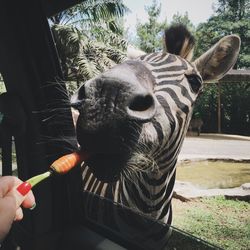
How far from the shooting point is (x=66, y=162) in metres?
1.01

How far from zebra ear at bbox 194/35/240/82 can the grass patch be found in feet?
3.28

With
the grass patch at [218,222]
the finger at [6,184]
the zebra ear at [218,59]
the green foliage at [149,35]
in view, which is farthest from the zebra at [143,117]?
the green foliage at [149,35]

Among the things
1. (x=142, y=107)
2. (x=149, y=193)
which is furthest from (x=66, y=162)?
(x=149, y=193)

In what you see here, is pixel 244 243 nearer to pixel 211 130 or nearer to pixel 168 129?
pixel 168 129

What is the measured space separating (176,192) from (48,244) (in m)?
2.66

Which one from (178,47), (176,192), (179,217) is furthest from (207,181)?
(178,47)

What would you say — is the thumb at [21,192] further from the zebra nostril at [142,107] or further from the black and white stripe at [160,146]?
the black and white stripe at [160,146]

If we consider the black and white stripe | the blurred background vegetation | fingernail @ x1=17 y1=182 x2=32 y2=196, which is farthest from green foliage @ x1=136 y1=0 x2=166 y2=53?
fingernail @ x1=17 y1=182 x2=32 y2=196

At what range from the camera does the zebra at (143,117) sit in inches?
41.8

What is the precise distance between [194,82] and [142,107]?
67cm

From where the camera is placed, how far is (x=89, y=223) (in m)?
1.67

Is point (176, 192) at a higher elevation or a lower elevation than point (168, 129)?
lower

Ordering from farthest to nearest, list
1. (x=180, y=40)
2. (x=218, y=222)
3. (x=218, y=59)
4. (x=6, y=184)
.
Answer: (x=218, y=222) → (x=180, y=40) → (x=218, y=59) → (x=6, y=184)

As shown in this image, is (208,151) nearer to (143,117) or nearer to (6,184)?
(143,117)
